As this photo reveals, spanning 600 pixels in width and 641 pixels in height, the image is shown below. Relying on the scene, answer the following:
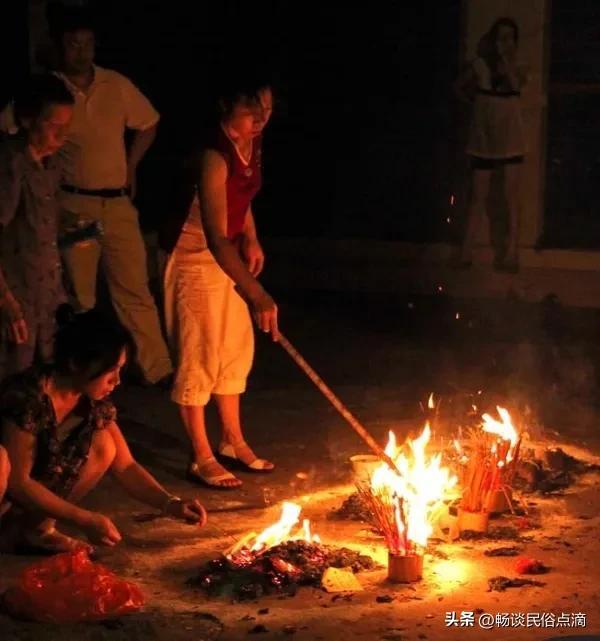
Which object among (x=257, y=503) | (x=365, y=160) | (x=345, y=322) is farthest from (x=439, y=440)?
(x=365, y=160)

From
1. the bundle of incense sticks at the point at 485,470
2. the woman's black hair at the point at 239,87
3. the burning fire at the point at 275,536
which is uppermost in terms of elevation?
the woman's black hair at the point at 239,87

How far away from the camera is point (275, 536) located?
5.86 m

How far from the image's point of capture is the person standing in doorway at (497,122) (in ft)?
41.5

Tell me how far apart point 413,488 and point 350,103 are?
765 cm

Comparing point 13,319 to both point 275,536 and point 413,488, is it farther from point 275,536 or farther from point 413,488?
point 413,488

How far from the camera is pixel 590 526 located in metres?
6.45

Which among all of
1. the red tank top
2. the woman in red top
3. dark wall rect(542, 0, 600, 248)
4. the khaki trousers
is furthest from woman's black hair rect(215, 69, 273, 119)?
dark wall rect(542, 0, 600, 248)

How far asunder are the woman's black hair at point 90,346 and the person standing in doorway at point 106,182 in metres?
2.58

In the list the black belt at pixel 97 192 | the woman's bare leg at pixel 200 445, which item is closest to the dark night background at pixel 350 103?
the black belt at pixel 97 192

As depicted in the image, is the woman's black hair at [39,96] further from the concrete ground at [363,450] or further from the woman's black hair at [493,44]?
the woman's black hair at [493,44]

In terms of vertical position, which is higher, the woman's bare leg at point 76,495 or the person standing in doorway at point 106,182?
the person standing in doorway at point 106,182

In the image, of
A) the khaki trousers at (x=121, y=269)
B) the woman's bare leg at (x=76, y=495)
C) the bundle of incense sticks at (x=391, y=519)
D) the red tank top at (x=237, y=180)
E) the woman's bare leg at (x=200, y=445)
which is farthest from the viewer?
the khaki trousers at (x=121, y=269)

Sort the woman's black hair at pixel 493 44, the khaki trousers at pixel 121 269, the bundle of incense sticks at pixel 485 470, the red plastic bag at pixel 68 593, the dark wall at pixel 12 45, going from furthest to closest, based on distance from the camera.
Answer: the dark wall at pixel 12 45, the woman's black hair at pixel 493 44, the khaki trousers at pixel 121 269, the bundle of incense sticks at pixel 485 470, the red plastic bag at pixel 68 593

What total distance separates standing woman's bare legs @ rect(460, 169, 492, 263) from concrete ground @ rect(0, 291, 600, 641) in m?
0.99
